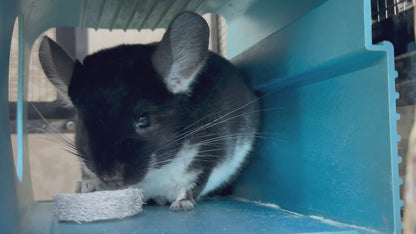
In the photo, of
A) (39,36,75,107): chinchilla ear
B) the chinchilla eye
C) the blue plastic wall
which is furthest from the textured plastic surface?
the chinchilla eye

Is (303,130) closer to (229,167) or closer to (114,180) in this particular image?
(229,167)

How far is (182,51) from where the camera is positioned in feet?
5.54

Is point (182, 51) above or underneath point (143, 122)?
above

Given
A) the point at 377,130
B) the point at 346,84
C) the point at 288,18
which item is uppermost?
the point at 288,18

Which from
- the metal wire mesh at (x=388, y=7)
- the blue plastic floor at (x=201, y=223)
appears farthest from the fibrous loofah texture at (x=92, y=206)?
the metal wire mesh at (x=388, y=7)

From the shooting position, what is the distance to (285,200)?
189cm

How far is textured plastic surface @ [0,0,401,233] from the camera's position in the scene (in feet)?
4.22

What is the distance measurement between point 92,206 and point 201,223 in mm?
350

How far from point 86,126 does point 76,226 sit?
1.06 ft

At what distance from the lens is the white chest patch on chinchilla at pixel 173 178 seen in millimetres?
1849

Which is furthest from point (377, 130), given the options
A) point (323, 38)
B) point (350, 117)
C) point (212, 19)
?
point (212, 19)

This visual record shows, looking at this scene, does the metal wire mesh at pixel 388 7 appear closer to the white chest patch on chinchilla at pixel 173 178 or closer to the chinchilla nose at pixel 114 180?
the white chest patch on chinchilla at pixel 173 178

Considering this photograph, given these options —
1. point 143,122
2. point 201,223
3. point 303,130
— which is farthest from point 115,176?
point 303,130

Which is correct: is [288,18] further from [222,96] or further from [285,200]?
[285,200]
